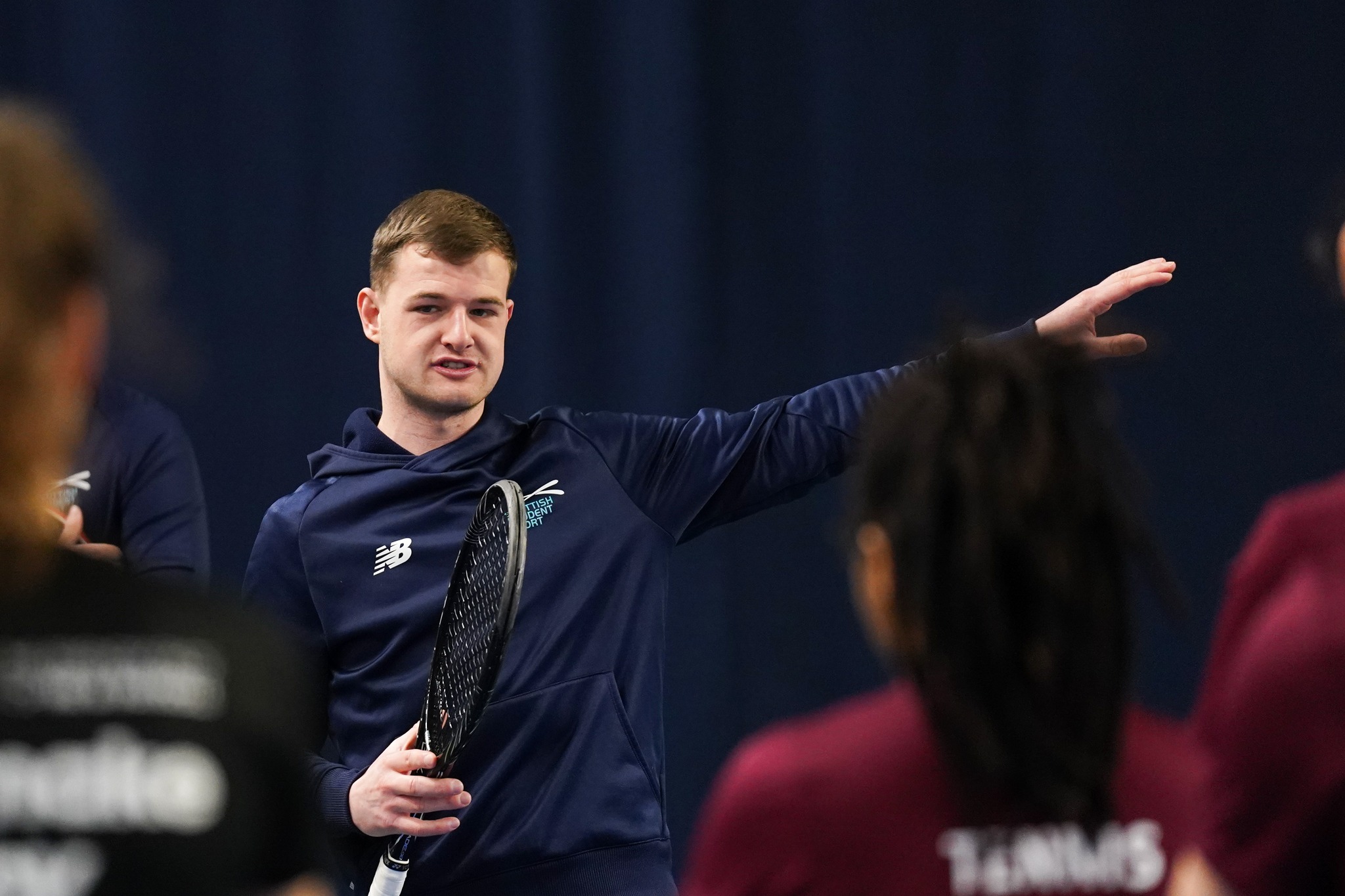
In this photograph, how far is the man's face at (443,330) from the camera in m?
2.27

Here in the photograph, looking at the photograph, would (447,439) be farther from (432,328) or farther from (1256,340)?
(1256,340)

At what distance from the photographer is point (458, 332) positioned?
2.26 metres

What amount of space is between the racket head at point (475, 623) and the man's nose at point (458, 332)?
309mm

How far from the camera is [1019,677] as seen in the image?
0.93m

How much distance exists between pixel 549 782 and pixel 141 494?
81cm

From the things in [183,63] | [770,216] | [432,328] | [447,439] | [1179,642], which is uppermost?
[183,63]

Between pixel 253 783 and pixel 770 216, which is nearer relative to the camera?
pixel 253 783

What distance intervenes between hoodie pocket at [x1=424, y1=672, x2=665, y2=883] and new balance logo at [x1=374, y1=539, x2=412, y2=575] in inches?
9.5

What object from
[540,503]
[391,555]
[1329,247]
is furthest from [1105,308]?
[391,555]

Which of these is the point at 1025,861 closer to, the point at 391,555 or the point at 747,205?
the point at 391,555

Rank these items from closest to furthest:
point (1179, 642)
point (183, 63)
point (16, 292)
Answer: point (16, 292) < point (183, 63) < point (1179, 642)

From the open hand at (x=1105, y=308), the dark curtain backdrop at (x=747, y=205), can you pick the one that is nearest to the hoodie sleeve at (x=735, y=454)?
the open hand at (x=1105, y=308)

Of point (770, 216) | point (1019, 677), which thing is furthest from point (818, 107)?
point (1019, 677)

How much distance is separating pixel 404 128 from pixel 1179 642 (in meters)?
2.09
